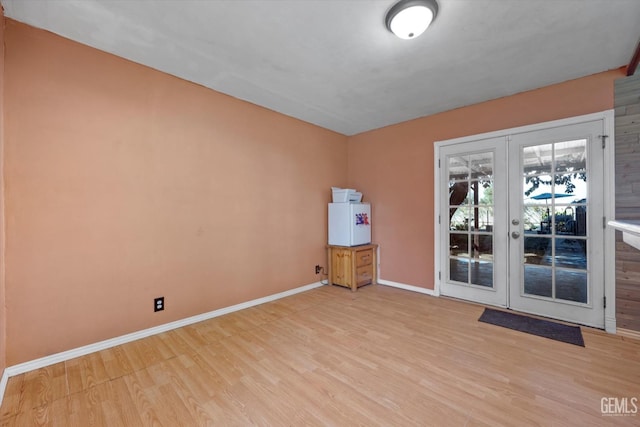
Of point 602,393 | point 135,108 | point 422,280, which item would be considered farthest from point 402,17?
point 422,280

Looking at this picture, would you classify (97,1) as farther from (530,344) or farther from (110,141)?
(530,344)

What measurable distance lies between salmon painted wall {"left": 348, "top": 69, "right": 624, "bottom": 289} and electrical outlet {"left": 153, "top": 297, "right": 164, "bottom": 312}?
3.04m

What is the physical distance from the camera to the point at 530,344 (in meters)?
2.30

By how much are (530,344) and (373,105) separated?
299 cm

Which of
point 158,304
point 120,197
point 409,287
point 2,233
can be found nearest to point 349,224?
point 409,287

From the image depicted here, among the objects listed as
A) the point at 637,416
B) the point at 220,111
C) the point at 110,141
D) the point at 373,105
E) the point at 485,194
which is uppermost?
the point at 373,105

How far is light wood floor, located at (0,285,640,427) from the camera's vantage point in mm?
1523

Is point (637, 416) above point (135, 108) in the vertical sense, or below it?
below

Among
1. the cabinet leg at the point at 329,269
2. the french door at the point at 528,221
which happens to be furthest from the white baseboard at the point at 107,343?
the french door at the point at 528,221

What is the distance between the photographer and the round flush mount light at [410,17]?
5.54ft

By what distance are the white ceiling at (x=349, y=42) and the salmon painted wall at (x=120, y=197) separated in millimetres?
287

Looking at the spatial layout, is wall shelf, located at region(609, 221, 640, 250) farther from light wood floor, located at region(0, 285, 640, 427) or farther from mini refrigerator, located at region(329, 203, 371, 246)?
mini refrigerator, located at region(329, 203, 371, 246)

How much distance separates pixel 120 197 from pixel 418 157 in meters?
3.59

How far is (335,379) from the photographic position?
6.08 feet
